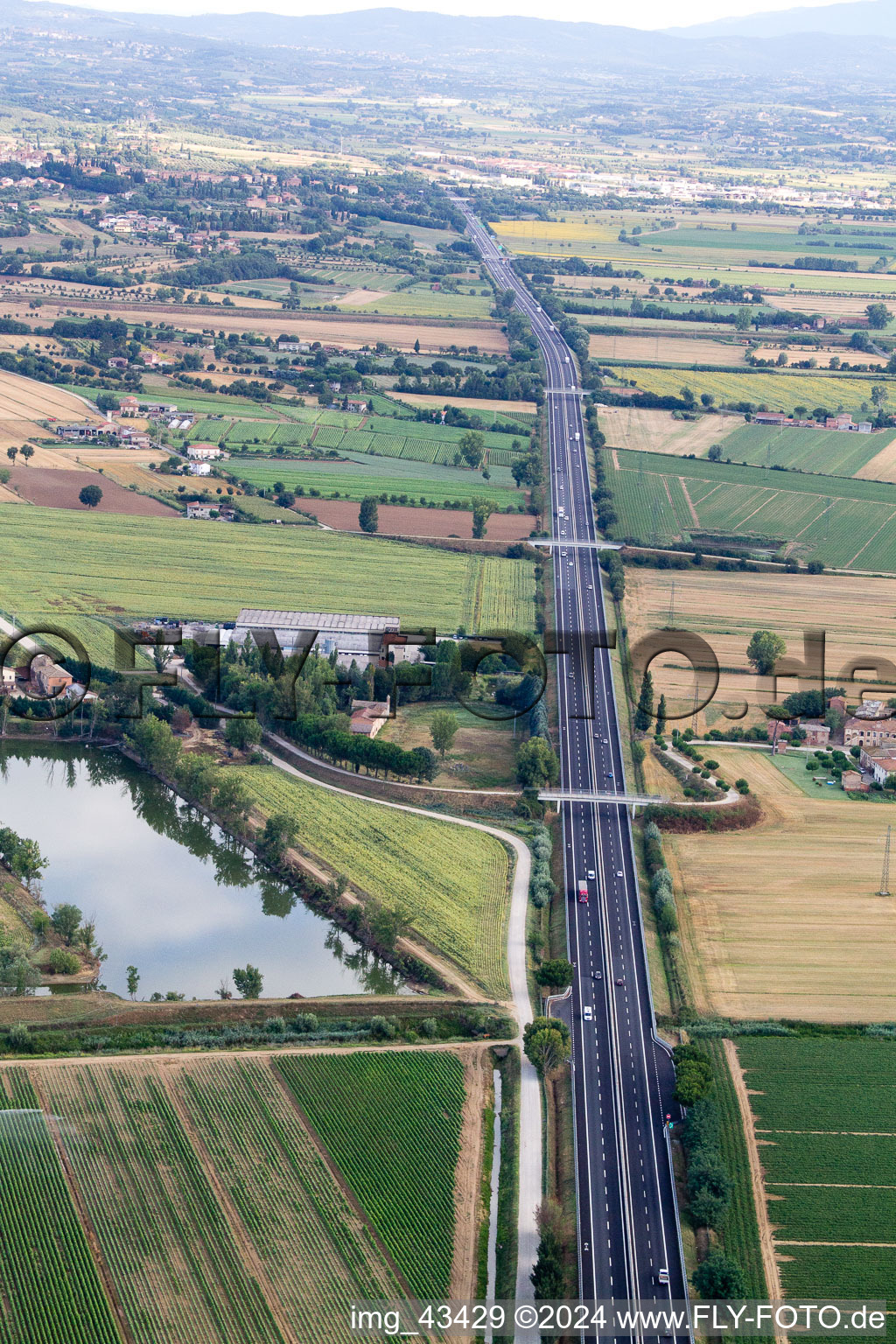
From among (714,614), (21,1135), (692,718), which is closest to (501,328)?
(714,614)

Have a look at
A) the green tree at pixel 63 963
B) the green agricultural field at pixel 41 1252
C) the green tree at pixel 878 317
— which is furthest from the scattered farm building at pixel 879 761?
the green tree at pixel 878 317

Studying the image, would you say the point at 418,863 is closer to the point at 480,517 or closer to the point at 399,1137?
the point at 399,1137

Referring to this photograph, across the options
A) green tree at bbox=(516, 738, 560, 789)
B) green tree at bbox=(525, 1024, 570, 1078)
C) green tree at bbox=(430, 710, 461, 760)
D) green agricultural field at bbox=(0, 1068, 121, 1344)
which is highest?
green tree at bbox=(430, 710, 461, 760)

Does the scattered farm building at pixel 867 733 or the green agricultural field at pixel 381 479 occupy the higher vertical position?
the green agricultural field at pixel 381 479

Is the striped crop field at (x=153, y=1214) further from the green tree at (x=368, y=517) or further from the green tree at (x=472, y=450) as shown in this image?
the green tree at (x=472, y=450)

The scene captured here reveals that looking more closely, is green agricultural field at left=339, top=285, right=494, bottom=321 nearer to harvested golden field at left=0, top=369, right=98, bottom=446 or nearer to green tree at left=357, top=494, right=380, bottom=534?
harvested golden field at left=0, top=369, right=98, bottom=446

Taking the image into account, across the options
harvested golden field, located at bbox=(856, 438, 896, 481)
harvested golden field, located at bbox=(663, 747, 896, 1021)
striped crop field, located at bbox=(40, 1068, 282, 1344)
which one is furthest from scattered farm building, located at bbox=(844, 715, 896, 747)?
harvested golden field, located at bbox=(856, 438, 896, 481)

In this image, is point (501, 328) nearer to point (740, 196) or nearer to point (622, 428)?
point (622, 428)
